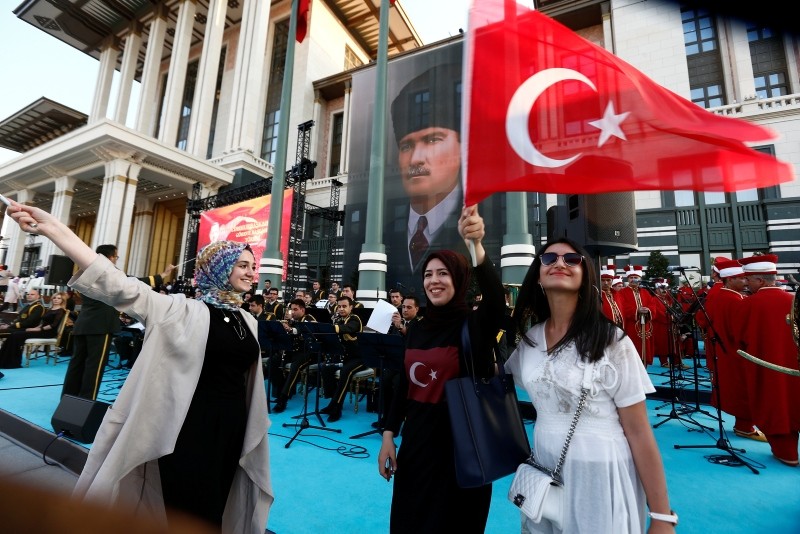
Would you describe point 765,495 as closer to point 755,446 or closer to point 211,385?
point 755,446

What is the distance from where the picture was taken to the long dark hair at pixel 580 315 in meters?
1.55

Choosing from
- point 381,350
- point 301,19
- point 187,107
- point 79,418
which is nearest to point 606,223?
point 381,350

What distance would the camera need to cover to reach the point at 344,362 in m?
6.55

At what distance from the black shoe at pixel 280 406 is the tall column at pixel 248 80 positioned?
1952cm

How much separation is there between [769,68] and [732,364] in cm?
1957

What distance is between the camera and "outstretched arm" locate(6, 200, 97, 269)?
1586 millimetres

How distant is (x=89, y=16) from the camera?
2711 cm

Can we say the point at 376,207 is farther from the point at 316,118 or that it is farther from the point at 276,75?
the point at 276,75

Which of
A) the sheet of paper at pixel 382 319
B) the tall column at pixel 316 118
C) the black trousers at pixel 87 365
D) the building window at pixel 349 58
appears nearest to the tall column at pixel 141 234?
the tall column at pixel 316 118

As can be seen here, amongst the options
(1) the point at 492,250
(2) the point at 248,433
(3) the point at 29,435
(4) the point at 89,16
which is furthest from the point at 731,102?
(4) the point at 89,16

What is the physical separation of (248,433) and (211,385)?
34 centimetres

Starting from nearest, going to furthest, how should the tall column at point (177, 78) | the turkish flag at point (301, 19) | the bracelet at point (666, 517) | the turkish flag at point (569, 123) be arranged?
the bracelet at point (666, 517) < the turkish flag at point (569, 123) < the turkish flag at point (301, 19) < the tall column at point (177, 78)

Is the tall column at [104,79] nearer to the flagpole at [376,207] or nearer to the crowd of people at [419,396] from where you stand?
the flagpole at [376,207]

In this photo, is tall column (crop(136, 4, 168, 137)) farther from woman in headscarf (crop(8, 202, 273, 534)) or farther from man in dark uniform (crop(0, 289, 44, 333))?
woman in headscarf (crop(8, 202, 273, 534))
